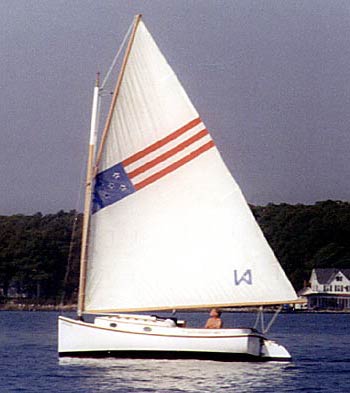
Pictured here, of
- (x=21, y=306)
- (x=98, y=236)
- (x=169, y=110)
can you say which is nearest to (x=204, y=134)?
(x=169, y=110)

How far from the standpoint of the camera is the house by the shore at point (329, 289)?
175m

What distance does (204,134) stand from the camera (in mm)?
44469

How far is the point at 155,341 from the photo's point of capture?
4241 cm

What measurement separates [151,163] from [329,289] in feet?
440

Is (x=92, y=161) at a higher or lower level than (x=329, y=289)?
lower

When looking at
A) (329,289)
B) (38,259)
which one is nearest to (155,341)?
(38,259)

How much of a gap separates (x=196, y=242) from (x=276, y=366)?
15.4ft

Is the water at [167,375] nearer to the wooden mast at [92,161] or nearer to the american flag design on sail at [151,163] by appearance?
the wooden mast at [92,161]

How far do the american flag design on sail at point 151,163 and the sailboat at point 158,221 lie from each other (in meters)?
0.03

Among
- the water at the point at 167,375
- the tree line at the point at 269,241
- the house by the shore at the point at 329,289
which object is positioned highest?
the tree line at the point at 269,241

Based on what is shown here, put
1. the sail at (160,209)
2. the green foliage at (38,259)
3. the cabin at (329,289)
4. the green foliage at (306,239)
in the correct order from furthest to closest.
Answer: the green foliage at (306,239)
the cabin at (329,289)
the green foliage at (38,259)
the sail at (160,209)

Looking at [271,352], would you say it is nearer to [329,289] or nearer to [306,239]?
[329,289]

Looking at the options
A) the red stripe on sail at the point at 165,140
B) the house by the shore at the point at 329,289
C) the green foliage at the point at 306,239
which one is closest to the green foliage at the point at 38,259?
the green foliage at the point at 306,239

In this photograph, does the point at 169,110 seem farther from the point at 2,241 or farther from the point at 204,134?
the point at 2,241
